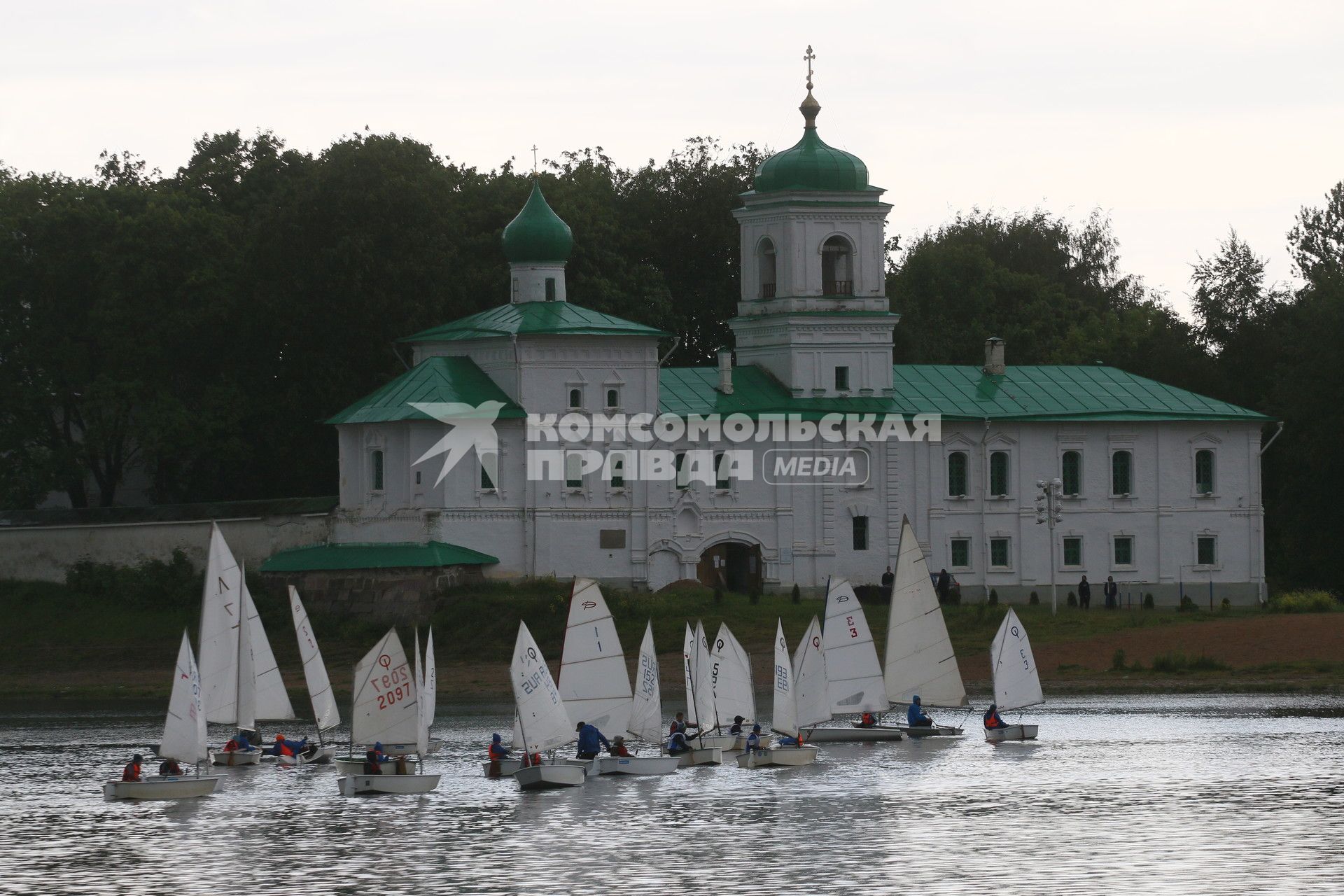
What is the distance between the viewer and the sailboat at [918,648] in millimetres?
52969

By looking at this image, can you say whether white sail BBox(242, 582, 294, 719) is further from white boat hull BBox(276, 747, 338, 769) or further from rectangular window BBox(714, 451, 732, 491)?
rectangular window BBox(714, 451, 732, 491)

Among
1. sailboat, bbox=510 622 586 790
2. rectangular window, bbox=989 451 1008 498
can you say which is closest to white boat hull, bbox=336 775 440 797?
sailboat, bbox=510 622 586 790

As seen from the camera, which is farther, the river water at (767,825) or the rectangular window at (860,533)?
the rectangular window at (860,533)

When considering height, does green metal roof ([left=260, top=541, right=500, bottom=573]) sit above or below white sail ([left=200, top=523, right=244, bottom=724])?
above

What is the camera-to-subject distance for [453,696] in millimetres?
62469

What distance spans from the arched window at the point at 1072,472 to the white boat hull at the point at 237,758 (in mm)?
37486

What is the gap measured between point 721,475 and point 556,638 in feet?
37.6

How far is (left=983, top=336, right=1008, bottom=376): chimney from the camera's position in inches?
3255

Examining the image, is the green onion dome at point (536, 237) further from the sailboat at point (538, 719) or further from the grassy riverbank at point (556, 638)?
the sailboat at point (538, 719)

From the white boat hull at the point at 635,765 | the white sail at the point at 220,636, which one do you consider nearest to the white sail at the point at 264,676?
the white sail at the point at 220,636

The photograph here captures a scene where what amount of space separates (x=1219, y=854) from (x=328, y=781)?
59.7ft

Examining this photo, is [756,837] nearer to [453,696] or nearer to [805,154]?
[453,696]

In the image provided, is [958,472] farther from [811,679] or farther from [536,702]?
[536,702]

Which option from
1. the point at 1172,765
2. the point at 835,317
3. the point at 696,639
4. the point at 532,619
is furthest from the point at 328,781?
the point at 835,317
